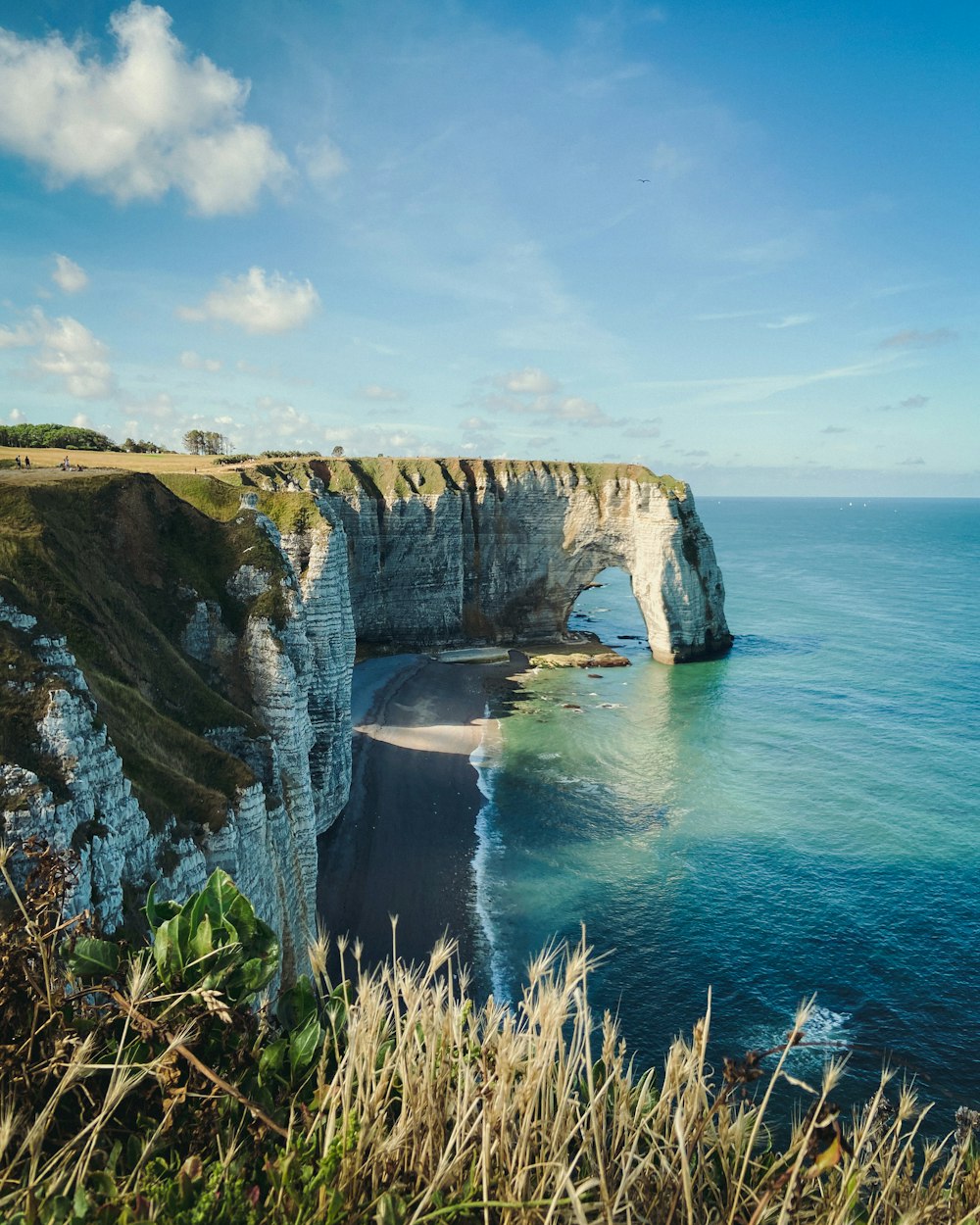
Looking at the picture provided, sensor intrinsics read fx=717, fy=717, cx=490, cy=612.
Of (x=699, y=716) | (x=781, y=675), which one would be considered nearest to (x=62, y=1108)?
(x=699, y=716)

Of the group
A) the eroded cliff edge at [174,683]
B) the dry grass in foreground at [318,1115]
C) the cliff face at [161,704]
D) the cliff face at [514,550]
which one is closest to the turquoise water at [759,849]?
the dry grass in foreground at [318,1115]

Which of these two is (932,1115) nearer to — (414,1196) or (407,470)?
(414,1196)

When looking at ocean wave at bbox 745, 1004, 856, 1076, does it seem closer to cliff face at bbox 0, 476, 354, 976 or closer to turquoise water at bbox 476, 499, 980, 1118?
turquoise water at bbox 476, 499, 980, 1118

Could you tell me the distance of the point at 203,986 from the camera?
654cm

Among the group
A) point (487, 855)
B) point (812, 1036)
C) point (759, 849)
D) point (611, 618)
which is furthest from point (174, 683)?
point (611, 618)

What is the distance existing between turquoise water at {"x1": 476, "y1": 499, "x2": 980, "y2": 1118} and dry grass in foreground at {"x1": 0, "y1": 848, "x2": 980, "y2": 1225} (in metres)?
1.95

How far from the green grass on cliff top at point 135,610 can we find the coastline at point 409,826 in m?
8.01

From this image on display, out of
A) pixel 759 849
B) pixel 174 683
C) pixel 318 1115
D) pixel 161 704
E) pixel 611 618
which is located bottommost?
pixel 759 849

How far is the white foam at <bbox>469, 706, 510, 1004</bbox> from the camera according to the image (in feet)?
91.6

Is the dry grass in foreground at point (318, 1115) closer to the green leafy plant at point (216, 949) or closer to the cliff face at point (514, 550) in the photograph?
the green leafy plant at point (216, 949)

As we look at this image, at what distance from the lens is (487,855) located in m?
36.8

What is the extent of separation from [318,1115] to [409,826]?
33.9 metres

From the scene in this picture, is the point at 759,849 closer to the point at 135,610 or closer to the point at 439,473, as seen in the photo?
the point at 135,610

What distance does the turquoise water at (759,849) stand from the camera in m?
26.2
